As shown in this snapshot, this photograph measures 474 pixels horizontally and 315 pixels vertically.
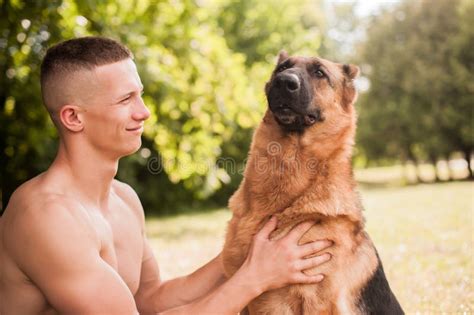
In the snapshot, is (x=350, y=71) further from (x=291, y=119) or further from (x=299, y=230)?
(x=299, y=230)

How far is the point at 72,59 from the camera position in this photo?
110 inches

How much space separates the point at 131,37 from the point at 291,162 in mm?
7355

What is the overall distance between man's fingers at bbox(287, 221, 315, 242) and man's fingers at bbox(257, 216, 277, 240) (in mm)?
109

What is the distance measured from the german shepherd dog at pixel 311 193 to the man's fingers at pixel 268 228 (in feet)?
0.13

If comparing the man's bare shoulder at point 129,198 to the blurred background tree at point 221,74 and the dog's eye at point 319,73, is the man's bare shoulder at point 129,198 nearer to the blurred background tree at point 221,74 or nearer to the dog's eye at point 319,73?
the dog's eye at point 319,73

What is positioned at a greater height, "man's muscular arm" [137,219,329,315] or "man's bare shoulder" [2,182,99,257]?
"man's bare shoulder" [2,182,99,257]

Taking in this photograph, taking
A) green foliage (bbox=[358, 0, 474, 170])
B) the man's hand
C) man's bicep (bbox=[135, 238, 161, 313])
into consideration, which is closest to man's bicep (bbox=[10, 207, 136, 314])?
the man's hand

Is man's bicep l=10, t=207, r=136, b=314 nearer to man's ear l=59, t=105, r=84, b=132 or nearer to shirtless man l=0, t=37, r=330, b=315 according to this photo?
shirtless man l=0, t=37, r=330, b=315

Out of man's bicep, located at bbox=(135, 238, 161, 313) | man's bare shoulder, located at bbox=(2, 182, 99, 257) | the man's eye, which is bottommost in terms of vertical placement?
man's bicep, located at bbox=(135, 238, 161, 313)

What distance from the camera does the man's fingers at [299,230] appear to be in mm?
2953

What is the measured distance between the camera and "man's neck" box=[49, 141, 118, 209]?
2.87 m

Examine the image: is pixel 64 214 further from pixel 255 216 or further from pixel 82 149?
pixel 255 216

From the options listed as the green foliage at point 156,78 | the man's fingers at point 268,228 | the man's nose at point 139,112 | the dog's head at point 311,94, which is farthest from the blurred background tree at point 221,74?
the man's fingers at point 268,228

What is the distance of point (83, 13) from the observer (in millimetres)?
7898
